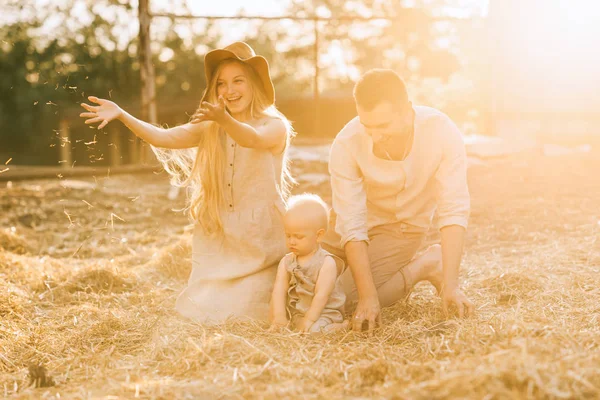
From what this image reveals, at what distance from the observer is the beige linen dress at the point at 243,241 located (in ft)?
11.9

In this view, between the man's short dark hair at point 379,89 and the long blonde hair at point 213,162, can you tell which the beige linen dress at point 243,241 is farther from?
the man's short dark hair at point 379,89

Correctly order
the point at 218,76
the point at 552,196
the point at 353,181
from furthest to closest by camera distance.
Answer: the point at 552,196 → the point at 218,76 → the point at 353,181

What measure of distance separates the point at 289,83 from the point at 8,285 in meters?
17.0

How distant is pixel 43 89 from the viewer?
17.0 m

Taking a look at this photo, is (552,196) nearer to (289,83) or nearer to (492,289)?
(492,289)

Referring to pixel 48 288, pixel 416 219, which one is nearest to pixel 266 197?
pixel 416 219

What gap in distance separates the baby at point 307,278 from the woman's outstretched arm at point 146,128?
75 centimetres

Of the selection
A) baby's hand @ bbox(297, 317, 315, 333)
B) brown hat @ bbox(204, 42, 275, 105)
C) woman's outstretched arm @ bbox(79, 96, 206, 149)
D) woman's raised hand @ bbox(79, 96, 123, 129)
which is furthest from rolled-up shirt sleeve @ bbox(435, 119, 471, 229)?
woman's raised hand @ bbox(79, 96, 123, 129)

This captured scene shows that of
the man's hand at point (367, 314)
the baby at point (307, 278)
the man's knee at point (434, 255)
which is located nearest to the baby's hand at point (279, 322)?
the baby at point (307, 278)

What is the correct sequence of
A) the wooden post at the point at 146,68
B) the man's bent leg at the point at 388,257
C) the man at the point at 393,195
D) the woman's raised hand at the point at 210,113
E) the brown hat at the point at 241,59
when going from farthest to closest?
1. the wooden post at the point at 146,68
2. the brown hat at the point at 241,59
3. the man's bent leg at the point at 388,257
4. the man at the point at 393,195
5. the woman's raised hand at the point at 210,113

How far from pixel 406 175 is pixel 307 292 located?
779 mm

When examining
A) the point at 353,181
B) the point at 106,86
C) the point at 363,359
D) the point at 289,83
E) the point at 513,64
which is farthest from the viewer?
the point at 289,83

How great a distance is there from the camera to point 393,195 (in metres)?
3.53

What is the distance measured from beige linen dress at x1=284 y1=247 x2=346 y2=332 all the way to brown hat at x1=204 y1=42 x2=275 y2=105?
1.06 m
